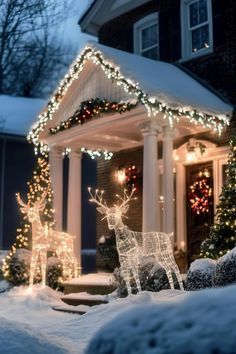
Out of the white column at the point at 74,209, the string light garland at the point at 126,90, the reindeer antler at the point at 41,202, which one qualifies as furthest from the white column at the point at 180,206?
the reindeer antler at the point at 41,202

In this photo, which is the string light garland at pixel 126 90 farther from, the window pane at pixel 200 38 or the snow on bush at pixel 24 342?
the snow on bush at pixel 24 342

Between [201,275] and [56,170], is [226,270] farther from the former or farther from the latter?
[56,170]

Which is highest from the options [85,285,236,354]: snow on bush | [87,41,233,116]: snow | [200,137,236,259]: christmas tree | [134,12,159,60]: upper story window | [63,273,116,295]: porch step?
[134,12,159,60]: upper story window

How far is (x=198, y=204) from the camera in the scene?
12.2 m

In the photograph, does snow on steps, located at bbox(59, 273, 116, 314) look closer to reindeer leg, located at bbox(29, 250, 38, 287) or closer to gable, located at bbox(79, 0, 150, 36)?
reindeer leg, located at bbox(29, 250, 38, 287)

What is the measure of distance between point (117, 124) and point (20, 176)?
9.10m

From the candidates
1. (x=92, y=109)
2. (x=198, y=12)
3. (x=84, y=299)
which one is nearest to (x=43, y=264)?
(x=84, y=299)

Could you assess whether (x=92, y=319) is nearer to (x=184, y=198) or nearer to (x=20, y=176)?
(x=184, y=198)

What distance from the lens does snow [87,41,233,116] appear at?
405 inches

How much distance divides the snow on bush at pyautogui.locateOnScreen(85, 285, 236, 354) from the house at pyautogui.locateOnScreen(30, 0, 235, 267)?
7.75 m

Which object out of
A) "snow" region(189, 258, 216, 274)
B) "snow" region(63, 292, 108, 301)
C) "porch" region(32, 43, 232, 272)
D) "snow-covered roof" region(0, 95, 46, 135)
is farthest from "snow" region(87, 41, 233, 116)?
"snow-covered roof" region(0, 95, 46, 135)

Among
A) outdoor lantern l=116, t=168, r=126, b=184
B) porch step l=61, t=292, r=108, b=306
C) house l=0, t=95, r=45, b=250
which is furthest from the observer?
house l=0, t=95, r=45, b=250

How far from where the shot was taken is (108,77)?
10984mm

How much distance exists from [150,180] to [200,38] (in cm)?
431
